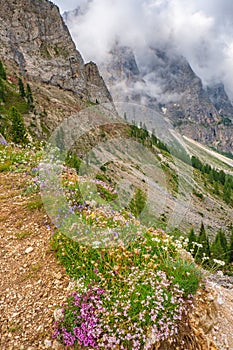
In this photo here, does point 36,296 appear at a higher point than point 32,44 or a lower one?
lower

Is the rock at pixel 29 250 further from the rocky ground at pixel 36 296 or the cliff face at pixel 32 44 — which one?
the cliff face at pixel 32 44

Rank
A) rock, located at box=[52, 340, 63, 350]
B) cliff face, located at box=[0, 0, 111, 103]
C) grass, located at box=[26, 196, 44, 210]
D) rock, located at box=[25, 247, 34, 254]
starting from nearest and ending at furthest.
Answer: rock, located at box=[52, 340, 63, 350] → rock, located at box=[25, 247, 34, 254] → grass, located at box=[26, 196, 44, 210] → cliff face, located at box=[0, 0, 111, 103]

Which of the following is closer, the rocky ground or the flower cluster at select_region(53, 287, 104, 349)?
the flower cluster at select_region(53, 287, 104, 349)

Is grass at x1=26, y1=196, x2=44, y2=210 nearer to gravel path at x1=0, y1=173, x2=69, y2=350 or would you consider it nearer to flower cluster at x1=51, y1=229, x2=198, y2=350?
gravel path at x1=0, y1=173, x2=69, y2=350

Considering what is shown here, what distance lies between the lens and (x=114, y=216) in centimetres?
739

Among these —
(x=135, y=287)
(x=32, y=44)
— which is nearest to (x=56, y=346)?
(x=135, y=287)

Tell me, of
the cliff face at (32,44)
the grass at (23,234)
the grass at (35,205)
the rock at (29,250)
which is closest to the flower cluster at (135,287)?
the rock at (29,250)

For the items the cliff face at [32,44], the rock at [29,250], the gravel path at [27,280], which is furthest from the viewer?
the cliff face at [32,44]

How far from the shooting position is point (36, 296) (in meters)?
5.30

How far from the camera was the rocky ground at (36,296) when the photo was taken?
4.66 m

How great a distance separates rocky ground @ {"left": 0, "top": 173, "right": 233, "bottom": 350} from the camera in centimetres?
466

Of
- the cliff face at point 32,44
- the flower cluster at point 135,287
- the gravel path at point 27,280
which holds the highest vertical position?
the cliff face at point 32,44

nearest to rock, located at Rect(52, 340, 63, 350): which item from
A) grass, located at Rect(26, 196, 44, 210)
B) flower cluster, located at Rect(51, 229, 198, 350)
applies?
flower cluster, located at Rect(51, 229, 198, 350)

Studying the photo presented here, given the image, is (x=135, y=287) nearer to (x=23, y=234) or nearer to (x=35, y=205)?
(x=23, y=234)
